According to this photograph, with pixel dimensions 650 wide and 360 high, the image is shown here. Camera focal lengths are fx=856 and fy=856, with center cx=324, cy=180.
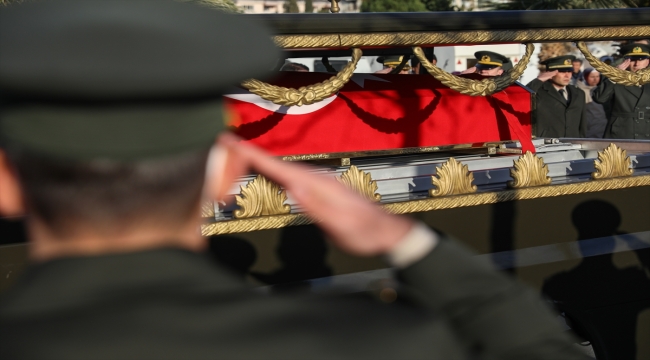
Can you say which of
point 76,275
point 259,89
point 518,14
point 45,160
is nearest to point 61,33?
point 45,160

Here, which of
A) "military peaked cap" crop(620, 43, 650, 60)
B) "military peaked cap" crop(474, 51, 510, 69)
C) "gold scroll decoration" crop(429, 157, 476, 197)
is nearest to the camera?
"gold scroll decoration" crop(429, 157, 476, 197)

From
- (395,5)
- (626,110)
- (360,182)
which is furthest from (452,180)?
(395,5)

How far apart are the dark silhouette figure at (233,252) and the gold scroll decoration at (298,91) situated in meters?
0.59

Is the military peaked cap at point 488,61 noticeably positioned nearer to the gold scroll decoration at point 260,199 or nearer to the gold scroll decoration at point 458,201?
the gold scroll decoration at point 458,201

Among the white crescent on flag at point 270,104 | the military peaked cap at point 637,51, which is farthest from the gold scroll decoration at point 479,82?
the military peaked cap at point 637,51

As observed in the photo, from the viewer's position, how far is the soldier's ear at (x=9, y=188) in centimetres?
93

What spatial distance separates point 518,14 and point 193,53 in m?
3.15

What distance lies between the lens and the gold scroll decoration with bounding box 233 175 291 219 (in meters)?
3.48

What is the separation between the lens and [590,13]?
393 cm

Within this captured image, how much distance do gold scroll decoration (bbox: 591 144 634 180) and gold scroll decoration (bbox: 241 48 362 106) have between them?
1534mm

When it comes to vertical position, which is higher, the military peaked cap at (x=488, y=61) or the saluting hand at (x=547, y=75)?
the military peaked cap at (x=488, y=61)

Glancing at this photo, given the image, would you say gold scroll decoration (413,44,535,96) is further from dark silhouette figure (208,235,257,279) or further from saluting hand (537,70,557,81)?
saluting hand (537,70,557,81)

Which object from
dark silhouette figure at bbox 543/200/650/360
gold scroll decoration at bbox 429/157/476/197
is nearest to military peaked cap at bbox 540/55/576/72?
dark silhouette figure at bbox 543/200/650/360

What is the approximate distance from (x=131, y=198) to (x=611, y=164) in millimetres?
3827
